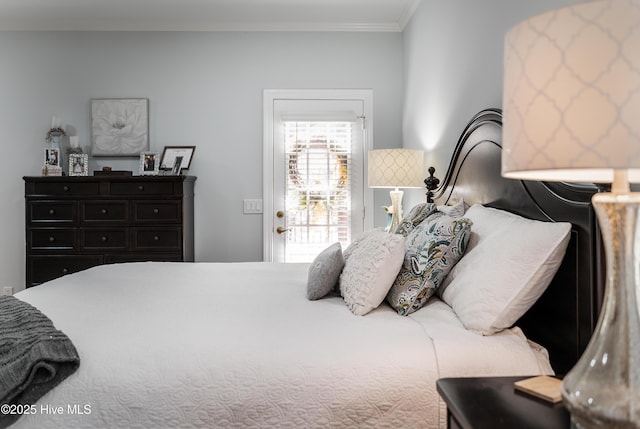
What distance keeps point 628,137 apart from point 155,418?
1.16m

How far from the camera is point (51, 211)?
145 inches

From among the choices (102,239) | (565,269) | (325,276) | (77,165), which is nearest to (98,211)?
(102,239)

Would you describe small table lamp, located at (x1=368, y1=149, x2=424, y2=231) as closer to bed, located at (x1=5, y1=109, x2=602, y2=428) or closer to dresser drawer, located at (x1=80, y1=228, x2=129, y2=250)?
bed, located at (x1=5, y1=109, x2=602, y2=428)

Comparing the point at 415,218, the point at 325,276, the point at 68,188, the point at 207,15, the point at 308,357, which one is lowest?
the point at 308,357

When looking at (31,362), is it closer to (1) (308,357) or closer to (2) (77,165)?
(1) (308,357)

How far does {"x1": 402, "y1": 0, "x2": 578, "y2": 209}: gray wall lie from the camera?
6.88 feet

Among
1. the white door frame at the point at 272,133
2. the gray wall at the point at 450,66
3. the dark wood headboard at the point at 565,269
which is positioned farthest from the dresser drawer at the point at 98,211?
the dark wood headboard at the point at 565,269

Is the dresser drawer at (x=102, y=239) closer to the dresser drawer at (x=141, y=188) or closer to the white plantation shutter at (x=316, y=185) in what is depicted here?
the dresser drawer at (x=141, y=188)

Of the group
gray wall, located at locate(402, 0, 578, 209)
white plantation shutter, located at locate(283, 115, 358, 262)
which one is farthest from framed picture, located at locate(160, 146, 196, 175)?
gray wall, located at locate(402, 0, 578, 209)

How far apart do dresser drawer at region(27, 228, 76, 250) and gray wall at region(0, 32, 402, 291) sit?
603 millimetres

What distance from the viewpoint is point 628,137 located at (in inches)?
23.9

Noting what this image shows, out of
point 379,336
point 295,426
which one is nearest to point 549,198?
point 379,336

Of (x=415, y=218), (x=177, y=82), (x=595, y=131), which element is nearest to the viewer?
(x=595, y=131)

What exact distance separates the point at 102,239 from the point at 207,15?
1.99m
